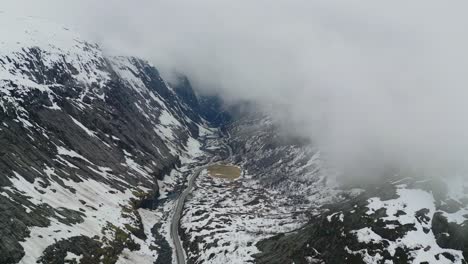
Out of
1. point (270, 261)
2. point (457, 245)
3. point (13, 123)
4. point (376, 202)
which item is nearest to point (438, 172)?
point (376, 202)

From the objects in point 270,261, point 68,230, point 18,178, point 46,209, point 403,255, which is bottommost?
point 403,255

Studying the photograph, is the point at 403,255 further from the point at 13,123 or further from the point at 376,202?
the point at 13,123

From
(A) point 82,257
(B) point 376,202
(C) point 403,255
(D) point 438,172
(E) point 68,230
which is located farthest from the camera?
(D) point 438,172

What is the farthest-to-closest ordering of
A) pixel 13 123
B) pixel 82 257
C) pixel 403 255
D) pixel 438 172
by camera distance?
pixel 13 123, pixel 438 172, pixel 82 257, pixel 403 255

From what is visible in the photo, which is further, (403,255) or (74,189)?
(74,189)

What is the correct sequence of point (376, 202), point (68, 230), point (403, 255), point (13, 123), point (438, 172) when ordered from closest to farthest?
point (403, 255)
point (68, 230)
point (376, 202)
point (438, 172)
point (13, 123)

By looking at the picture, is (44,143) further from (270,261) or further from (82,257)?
(270,261)

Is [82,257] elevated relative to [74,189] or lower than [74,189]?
lower

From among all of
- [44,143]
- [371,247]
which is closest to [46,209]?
[44,143]

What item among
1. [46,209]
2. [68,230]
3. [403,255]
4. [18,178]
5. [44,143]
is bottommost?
[403,255]
